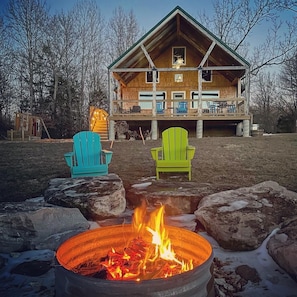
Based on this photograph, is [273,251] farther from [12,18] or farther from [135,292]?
[12,18]

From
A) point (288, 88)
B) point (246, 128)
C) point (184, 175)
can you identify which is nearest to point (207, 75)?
point (246, 128)

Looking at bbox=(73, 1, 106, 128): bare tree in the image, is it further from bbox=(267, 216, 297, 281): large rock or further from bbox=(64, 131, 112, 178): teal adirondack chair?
bbox=(267, 216, 297, 281): large rock

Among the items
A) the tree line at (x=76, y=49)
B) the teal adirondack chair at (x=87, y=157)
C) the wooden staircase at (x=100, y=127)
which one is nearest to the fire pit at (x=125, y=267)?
the teal adirondack chair at (x=87, y=157)

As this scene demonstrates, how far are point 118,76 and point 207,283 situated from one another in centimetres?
1511

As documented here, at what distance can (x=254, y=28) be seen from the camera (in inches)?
818

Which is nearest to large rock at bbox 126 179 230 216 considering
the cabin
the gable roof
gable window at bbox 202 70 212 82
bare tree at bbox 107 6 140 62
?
the cabin

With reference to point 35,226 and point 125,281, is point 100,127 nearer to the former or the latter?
point 35,226

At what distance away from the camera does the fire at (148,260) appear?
5.14 ft

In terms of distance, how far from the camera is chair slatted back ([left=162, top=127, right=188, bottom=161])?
4984 mm

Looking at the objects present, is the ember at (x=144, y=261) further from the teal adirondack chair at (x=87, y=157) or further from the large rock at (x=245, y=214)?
the teal adirondack chair at (x=87, y=157)

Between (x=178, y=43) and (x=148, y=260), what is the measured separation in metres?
17.6

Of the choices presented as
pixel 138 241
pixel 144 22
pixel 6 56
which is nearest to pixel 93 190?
pixel 138 241

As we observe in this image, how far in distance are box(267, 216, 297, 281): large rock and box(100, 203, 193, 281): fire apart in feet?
2.66

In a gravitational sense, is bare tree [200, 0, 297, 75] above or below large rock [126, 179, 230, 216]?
above
